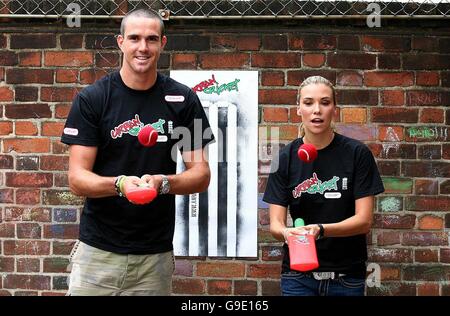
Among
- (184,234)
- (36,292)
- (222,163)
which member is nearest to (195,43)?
(222,163)

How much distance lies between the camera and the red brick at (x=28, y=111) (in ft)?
14.3

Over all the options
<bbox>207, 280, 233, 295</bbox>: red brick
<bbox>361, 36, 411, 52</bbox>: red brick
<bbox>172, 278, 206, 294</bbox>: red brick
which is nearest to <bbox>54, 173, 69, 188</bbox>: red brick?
<bbox>172, 278, 206, 294</bbox>: red brick

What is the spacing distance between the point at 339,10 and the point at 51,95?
187 cm

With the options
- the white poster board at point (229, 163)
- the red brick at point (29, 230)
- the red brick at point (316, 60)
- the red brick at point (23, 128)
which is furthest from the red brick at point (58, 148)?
the red brick at point (316, 60)

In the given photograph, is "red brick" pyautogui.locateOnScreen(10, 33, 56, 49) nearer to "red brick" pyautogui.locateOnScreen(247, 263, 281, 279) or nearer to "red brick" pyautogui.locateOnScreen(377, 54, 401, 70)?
"red brick" pyautogui.locateOnScreen(247, 263, 281, 279)

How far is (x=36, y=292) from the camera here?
14.3 ft

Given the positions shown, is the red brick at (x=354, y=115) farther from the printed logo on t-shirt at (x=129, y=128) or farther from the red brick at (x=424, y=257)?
the printed logo on t-shirt at (x=129, y=128)

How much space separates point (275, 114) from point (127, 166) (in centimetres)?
146

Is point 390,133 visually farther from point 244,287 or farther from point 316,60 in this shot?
point 244,287

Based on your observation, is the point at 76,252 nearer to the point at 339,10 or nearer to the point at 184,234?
the point at 184,234

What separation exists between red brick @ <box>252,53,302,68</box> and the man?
1206 millimetres

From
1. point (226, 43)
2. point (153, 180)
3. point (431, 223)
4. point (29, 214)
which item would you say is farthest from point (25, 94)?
point (431, 223)

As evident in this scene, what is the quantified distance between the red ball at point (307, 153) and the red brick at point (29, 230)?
1.96 meters

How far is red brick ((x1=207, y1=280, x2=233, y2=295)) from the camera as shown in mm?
4297
